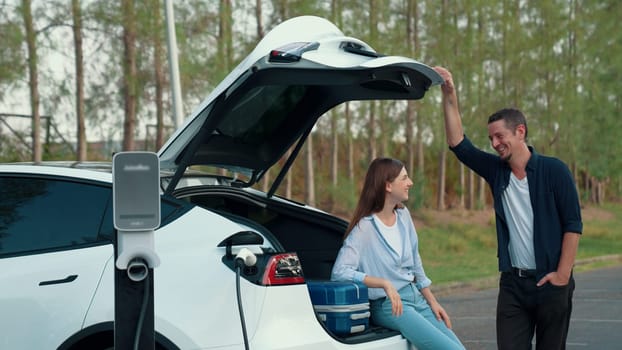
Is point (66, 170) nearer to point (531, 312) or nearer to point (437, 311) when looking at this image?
point (437, 311)

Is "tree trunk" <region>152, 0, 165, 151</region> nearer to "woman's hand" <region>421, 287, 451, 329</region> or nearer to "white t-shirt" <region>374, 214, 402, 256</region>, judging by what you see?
"white t-shirt" <region>374, 214, 402, 256</region>

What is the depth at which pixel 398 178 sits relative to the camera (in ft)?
18.3

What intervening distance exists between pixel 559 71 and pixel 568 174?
3383 centimetres

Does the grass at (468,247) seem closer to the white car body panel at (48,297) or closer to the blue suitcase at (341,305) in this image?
the blue suitcase at (341,305)

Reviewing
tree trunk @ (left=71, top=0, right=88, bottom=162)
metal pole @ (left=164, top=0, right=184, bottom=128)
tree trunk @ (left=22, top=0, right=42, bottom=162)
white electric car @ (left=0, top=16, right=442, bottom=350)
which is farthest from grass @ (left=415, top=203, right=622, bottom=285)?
white electric car @ (left=0, top=16, right=442, bottom=350)

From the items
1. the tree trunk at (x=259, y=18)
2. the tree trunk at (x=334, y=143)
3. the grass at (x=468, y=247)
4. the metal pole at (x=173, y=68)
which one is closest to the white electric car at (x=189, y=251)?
the metal pole at (x=173, y=68)

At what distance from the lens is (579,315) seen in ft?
40.9

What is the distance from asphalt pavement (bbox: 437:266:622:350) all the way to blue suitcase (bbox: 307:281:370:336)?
454cm

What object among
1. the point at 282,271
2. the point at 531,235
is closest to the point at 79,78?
the point at 531,235

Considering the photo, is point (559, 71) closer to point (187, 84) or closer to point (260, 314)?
point (187, 84)

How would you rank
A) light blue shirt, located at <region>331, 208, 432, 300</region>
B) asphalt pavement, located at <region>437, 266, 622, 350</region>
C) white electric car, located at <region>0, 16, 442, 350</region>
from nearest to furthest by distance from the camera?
1. white electric car, located at <region>0, 16, 442, 350</region>
2. light blue shirt, located at <region>331, 208, 432, 300</region>
3. asphalt pavement, located at <region>437, 266, 622, 350</region>

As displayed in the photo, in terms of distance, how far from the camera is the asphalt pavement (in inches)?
391

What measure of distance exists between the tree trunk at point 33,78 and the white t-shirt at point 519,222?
44.1 ft

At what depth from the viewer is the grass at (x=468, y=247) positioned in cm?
2027
